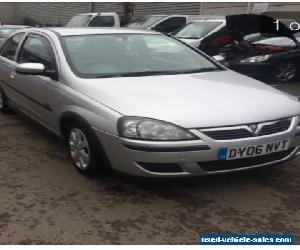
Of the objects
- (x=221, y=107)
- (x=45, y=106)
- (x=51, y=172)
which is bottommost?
(x=51, y=172)

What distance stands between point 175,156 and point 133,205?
20.6 inches

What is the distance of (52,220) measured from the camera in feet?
10.3

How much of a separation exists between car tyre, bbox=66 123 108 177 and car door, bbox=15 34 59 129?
Result: 0.42 metres

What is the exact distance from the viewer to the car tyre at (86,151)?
3.59m

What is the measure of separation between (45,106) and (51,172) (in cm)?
74

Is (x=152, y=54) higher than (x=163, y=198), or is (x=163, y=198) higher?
(x=152, y=54)

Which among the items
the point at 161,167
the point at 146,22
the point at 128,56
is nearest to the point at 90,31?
the point at 128,56

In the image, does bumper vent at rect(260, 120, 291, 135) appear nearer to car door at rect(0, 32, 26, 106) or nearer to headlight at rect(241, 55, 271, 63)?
car door at rect(0, 32, 26, 106)

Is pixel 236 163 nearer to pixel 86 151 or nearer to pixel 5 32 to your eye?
pixel 86 151

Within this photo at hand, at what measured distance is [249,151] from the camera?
11.0 ft

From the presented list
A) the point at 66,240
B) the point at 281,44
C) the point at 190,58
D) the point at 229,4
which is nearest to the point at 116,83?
the point at 190,58

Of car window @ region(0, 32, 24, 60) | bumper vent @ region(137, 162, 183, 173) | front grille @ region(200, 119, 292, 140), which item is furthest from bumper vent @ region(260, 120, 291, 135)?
car window @ region(0, 32, 24, 60)

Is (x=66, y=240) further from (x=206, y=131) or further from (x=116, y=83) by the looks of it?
(x=116, y=83)

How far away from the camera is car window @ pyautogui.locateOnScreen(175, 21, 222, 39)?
1162cm
